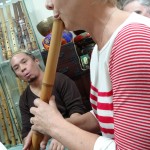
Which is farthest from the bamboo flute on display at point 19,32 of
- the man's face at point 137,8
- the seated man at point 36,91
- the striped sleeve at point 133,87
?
the striped sleeve at point 133,87

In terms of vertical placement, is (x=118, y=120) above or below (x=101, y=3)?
Answer: below

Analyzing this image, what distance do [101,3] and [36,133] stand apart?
16.4 inches

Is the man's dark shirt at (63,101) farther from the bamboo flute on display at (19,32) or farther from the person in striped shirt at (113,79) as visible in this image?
the person in striped shirt at (113,79)

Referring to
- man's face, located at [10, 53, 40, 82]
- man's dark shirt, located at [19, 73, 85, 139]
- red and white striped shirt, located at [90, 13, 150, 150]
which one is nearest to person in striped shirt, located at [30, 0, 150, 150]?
red and white striped shirt, located at [90, 13, 150, 150]

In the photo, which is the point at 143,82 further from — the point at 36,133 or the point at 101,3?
the point at 36,133

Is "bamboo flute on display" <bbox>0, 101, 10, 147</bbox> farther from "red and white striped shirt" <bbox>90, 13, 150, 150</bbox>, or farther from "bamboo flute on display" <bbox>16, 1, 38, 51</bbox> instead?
A: "red and white striped shirt" <bbox>90, 13, 150, 150</bbox>

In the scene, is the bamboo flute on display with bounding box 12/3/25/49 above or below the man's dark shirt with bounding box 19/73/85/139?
above

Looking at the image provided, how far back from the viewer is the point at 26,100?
→ 2.06 metres

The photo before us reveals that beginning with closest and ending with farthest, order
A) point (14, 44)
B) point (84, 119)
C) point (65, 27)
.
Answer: point (65, 27), point (84, 119), point (14, 44)

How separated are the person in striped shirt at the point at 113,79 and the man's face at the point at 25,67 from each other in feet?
4.46

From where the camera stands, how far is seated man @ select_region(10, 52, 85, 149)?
74.7 inches

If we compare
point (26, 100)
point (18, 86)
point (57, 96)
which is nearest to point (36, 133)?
point (57, 96)

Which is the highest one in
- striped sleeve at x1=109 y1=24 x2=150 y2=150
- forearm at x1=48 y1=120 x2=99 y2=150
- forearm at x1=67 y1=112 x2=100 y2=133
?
striped sleeve at x1=109 y1=24 x2=150 y2=150

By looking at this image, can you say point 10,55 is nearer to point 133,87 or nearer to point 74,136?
point 74,136
